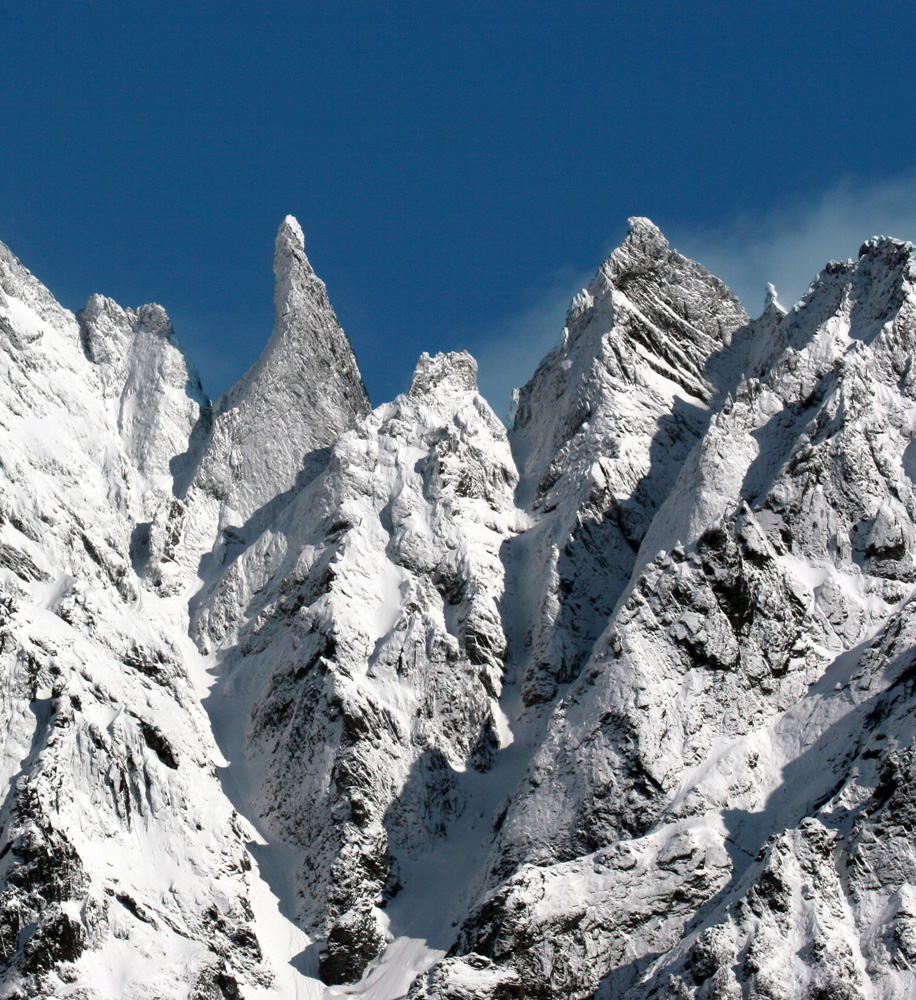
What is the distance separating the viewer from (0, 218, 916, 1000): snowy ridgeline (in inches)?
3467

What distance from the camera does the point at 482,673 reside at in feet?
372

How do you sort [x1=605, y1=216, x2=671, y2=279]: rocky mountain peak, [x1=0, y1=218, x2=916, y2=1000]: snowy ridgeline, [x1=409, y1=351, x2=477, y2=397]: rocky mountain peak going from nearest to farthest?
[x1=0, y1=218, x2=916, y2=1000]: snowy ridgeline, [x1=409, y1=351, x2=477, y2=397]: rocky mountain peak, [x1=605, y1=216, x2=671, y2=279]: rocky mountain peak

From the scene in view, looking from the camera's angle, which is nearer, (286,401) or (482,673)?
(482,673)

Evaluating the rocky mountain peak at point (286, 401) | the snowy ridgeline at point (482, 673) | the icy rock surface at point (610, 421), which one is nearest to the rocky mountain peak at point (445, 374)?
the snowy ridgeline at point (482, 673)

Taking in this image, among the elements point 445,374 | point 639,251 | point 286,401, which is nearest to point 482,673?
point 445,374

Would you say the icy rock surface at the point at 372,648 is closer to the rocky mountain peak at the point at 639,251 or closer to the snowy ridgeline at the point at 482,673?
the snowy ridgeline at the point at 482,673

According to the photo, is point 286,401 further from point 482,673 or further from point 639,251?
point 482,673

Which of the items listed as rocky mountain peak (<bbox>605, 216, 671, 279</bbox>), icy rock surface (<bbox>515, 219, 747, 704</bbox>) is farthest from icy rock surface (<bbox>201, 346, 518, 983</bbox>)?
rocky mountain peak (<bbox>605, 216, 671, 279</bbox>)

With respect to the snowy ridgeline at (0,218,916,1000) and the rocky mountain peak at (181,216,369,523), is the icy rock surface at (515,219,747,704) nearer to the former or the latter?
the snowy ridgeline at (0,218,916,1000)

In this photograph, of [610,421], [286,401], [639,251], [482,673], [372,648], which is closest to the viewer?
[372,648]

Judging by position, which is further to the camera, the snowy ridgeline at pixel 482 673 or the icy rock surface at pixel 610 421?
the icy rock surface at pixel 610 421

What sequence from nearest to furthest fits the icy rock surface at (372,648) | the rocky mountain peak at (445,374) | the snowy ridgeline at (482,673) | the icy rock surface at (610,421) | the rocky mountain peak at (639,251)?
the snowy ridgeline at (482,673)
the icy rock surface at (372,648)
the icy rock surface at (610,421)
the rocky mountain peak at (445,374)
the rocky mountain peak at (639,251)

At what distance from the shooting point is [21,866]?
299 ft

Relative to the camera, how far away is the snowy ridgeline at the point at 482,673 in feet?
289
